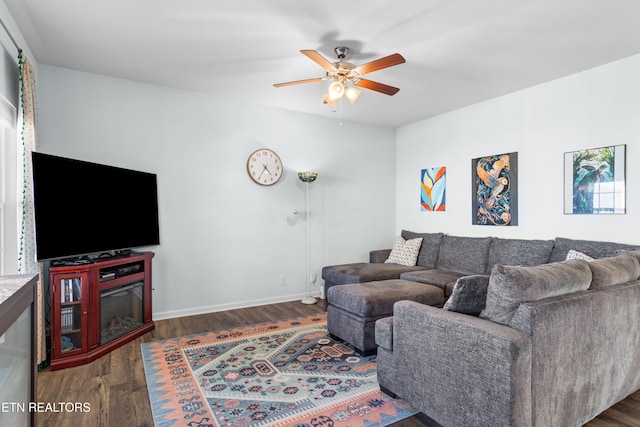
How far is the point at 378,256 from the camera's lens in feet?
17.2

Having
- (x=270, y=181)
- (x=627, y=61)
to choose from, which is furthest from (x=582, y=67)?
(x=270, y=181)

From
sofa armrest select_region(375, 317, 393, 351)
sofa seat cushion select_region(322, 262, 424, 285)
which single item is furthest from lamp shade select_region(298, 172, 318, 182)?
sofa armrest select_region(375, 317, 393, 351)

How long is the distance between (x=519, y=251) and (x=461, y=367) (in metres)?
2.58

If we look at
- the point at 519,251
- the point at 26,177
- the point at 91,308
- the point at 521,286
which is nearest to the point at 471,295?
the point at 521,286

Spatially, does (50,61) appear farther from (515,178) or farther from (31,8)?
(515,178)

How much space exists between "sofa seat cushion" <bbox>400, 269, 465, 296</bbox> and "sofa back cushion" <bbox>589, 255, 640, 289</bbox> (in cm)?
169

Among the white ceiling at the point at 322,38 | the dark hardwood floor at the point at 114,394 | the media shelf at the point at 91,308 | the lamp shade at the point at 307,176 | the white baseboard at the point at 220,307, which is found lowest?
the dark hardwood floor at the point at 114,394

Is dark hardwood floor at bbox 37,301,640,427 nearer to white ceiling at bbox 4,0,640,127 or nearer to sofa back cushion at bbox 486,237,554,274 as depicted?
sofa back cushion at bbox 486,237,554,274

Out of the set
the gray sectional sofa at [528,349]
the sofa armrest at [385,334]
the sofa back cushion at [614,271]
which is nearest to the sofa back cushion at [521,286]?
the gray sectional sofa at [528,349]

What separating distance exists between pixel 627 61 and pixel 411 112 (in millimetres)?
2335

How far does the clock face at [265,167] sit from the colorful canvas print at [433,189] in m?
2.20

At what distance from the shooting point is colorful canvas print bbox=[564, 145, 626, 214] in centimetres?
331

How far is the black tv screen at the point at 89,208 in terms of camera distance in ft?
9.08

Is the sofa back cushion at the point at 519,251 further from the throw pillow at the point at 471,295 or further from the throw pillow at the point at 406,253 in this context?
the throw pillow at the point at 471,295
